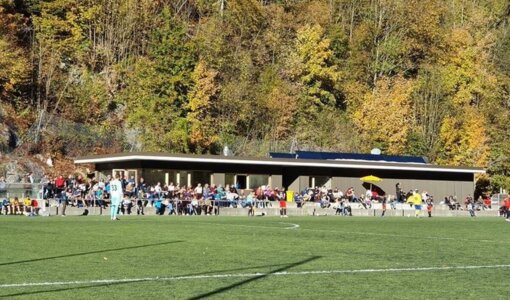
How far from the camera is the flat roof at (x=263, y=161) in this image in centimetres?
5566

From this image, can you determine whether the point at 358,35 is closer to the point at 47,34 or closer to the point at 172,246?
the point at 47,34

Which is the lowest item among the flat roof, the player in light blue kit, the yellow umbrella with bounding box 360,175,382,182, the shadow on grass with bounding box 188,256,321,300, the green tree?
the shadow on grass with bounding box 188,256,321,300

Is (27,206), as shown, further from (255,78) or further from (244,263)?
(255,78)

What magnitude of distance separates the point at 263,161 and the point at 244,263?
148ft

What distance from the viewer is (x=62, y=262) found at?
602 inches

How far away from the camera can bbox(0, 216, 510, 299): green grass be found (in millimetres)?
11750

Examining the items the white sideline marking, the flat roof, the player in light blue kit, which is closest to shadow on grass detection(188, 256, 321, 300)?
the white sideline marking

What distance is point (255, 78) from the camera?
83.6 m

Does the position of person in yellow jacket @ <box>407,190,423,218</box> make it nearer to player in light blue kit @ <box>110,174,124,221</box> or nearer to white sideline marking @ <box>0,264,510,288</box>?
player in light blue kit @ <box>110,174,124,221</box>

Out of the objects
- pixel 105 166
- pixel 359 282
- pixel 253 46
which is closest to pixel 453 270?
pixel 359 282

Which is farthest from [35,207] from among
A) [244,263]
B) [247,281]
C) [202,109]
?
[202,109]

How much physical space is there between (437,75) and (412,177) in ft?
69.3

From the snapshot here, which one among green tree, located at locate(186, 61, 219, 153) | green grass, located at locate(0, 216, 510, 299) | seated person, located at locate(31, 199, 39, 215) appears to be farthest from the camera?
green tree, located at locate(186, 61, 219, 153)

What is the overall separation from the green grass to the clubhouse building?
32.3 metres
